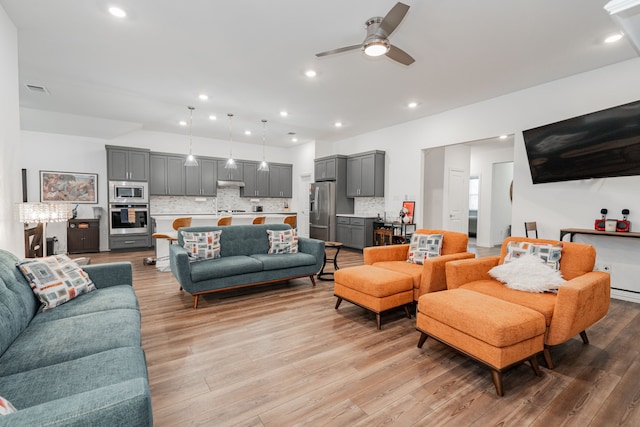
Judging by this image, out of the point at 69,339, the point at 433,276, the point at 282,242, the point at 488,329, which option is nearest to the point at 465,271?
the point at 433,276

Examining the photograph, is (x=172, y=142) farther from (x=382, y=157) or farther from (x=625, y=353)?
(x=625, y=353)

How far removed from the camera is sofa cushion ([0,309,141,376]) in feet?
4.76

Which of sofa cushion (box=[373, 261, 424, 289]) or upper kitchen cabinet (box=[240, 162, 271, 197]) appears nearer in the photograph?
sofa cushion (box=[373, 261, 424, 289])

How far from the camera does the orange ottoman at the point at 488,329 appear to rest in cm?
192

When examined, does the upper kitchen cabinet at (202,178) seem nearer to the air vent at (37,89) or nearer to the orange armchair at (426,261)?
the air vent at (37,89)

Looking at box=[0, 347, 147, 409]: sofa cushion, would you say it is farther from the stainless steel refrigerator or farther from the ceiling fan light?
the stainless steel refrigerator

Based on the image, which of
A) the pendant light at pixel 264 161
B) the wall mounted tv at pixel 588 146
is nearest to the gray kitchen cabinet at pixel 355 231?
the pendant light at pixel 264 161

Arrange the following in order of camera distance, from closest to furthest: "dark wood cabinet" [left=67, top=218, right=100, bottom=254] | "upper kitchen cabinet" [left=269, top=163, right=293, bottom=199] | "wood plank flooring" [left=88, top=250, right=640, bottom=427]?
"wood plank flooring" [left=88, top=250, right=640, bottom=427] → "dark wood cabinet" [left=67, top=218, right=100, bottom=254] → "upper kitchen cabinet" [left=269, top=163, right=293, bottom=199]

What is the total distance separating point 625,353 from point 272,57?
14.8 feet

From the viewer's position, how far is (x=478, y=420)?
1704 mm

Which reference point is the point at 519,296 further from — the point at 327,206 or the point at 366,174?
the point at 327,206

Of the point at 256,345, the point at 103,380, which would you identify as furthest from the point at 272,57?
the point at 103,380

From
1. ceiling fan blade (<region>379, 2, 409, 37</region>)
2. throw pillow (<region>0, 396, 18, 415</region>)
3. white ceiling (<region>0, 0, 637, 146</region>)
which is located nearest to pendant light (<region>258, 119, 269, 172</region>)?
white ceiling (<region>0, 0, 637, 146</region>)

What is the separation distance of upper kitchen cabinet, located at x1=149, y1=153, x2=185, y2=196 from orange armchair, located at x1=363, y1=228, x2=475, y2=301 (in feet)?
19.3
